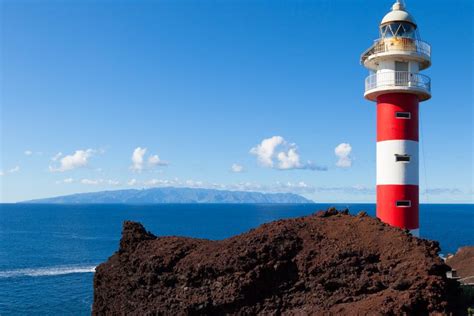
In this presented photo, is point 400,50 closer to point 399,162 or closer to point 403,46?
point 403,46

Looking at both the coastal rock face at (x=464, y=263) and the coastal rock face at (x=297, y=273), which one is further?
the coastal rock face at (x=464, y=263)

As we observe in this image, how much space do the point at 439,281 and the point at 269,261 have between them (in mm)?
3387

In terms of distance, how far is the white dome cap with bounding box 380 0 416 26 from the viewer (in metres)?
19.9

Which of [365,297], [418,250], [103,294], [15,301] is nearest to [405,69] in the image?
[418,250]

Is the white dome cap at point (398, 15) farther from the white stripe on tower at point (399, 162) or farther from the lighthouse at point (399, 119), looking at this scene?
the white stripe on tower at point (399, 162)

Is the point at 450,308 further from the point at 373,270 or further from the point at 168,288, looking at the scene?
the point at 168,288

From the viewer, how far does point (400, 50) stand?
19062 millimetres

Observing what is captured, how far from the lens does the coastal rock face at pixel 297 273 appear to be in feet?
29.7

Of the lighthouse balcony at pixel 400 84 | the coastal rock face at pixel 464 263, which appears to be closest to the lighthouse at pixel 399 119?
the lighthouse balcony at pixel 400 84

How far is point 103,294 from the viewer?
12391 mm

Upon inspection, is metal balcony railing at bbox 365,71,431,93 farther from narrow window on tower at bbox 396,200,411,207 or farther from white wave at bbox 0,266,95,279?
white wave at bbox 0,266,95,279

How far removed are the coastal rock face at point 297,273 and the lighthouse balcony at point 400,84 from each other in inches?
353

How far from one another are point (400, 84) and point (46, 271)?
148ft

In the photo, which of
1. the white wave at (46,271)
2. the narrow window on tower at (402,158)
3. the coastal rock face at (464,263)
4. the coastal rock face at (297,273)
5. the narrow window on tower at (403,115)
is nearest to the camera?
the coastal rock face at (297,273)
